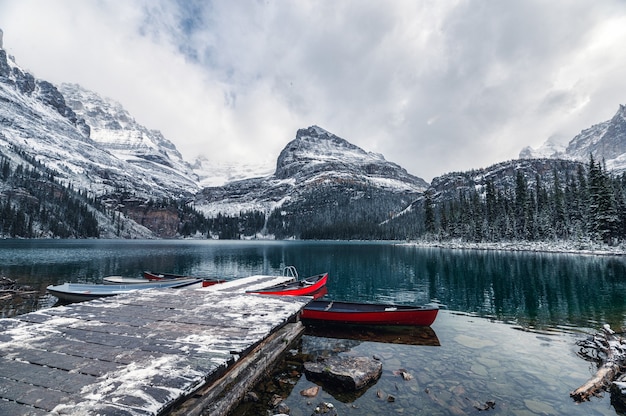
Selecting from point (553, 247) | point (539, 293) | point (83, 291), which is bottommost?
point (539, 293)

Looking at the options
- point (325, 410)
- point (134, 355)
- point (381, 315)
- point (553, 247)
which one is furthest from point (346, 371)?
point (553, 247)

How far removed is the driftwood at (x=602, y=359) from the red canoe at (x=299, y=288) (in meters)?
16.5

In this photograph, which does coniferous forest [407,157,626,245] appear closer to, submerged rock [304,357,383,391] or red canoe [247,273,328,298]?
red canoe [247,273,328,298]

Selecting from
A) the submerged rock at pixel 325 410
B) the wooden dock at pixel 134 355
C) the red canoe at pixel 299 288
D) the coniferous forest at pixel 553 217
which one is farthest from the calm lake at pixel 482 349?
the coniferous forest at pixel 553 217

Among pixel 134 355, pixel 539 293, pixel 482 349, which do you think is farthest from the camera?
pixel 539 293

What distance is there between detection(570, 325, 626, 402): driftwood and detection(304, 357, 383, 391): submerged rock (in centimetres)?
711

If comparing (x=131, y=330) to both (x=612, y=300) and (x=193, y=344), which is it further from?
(x=612, y=300)

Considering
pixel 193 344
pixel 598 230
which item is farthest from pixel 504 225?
pixel 193 344

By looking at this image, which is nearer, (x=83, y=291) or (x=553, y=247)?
(x=83, y=291)

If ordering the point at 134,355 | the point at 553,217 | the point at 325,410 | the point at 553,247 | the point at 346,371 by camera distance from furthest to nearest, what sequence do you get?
the point at 553,217 < the point at 553,247 < the point at 346,371 < the point at 325,410 < the point at 134,355

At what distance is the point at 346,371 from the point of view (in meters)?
11.5

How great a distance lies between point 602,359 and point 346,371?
1197 centimetres

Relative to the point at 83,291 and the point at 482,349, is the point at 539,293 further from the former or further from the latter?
the point at 83,291

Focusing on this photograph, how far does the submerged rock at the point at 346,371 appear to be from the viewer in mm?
11023
